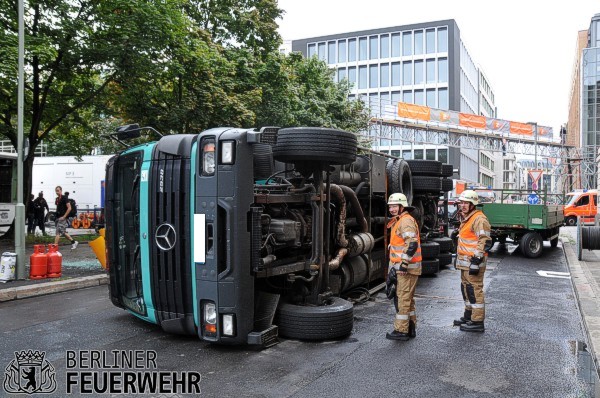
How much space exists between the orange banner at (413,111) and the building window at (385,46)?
19738 mm

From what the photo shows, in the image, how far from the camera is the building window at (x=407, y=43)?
5834 cm

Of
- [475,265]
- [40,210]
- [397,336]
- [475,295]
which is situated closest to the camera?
[397,336]

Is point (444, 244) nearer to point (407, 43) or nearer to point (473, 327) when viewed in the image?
point (473, 327)

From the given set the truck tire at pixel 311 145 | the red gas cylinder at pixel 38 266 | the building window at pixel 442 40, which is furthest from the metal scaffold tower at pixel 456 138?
the truck tire at pixel 311 145

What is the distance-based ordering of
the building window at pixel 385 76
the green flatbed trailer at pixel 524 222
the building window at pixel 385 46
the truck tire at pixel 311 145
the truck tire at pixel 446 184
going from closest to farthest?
the truck tire at pixel 311 145 < the truck tire at pixel 446 184 < the green flatbed trailer at pixel 524 222 < the building window at pixel 385 46 < the building window at pixel 385 76

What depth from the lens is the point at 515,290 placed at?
1006 cm

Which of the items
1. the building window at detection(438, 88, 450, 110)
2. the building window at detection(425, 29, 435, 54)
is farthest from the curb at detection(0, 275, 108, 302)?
the building window at detection(425, 29, 435, 54)

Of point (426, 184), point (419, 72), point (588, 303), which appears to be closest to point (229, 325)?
point (588, 303)

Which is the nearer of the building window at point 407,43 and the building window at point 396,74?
the building window at point 407,43

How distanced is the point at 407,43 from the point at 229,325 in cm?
5743

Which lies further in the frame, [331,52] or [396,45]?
[331,52]

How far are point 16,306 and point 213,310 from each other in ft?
14.3

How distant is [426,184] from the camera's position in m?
11.7

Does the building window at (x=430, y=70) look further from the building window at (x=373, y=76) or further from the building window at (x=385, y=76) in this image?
the building window at (x=373, y=76)
